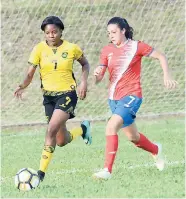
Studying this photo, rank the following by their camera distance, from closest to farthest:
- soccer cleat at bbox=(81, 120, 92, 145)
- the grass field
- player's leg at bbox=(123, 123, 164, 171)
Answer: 1. the grass field
2. player's leg at bbox=(123, 123, 164, 171)
3. soccer cleat at bbox=(81, 120, 92, 145)

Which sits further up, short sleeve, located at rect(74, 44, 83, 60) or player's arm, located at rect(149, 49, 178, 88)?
player's arm, located at rect(149, 49, 178, 88)

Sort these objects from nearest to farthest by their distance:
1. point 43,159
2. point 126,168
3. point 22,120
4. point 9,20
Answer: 1. point 43,159
2. point 126,168
3. point 22,120
4. point 9,20

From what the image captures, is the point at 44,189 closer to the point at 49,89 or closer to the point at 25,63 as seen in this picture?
the point at 49,89

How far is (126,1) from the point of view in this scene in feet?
51.6

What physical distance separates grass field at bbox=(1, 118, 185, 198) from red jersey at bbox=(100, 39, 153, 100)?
0.88 m

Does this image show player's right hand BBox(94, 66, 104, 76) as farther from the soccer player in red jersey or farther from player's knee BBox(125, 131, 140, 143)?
player's knee BBox(125, 131, 140, 143)

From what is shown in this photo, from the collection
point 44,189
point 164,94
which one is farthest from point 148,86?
point 44,189

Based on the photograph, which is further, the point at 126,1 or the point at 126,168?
the point at 126,1

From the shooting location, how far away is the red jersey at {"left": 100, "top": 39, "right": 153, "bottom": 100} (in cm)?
835

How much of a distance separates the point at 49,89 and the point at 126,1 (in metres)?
7.14

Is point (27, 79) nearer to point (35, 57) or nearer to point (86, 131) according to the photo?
point (35, 57)

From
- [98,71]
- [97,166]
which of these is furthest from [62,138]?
[98,71]

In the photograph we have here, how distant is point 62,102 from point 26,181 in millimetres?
1366

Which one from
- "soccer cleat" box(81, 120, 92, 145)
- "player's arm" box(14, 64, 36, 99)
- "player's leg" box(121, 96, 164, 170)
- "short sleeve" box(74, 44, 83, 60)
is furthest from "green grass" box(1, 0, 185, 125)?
"player's leg" box(121, 96, 164, 170)
